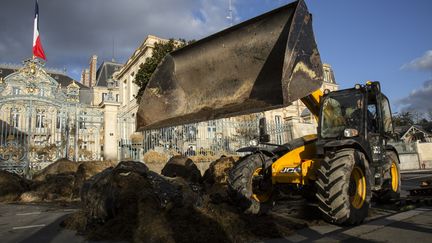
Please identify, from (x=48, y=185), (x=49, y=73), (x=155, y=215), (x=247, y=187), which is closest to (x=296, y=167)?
(x=247, y=187)

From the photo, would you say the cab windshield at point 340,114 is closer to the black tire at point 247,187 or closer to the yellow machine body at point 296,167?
the yellow machine body at point 296,167

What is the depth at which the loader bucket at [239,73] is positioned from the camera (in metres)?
4.43

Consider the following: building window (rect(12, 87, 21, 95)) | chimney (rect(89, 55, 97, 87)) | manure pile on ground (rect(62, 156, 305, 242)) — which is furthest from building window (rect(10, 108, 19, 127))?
chimney (rect(89, 55, 97, 87))

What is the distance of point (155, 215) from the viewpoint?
15.1ft

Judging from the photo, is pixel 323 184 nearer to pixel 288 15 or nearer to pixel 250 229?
pixel 250 229

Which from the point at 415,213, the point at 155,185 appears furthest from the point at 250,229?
the point at 415,213

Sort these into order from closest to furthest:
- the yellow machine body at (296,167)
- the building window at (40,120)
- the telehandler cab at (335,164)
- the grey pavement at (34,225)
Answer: the grey pavement at (34,225)
the telehandler cab at (335,164)
the yellow machine body at (296,167)
the building window at (40,120)

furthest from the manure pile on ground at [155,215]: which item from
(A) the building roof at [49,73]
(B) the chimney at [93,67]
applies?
(B) the chimney at [93,67]

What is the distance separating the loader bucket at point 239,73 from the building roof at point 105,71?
55377mm

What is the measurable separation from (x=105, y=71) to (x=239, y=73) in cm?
5914

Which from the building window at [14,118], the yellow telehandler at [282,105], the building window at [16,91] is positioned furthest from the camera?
the building window at [16,91]

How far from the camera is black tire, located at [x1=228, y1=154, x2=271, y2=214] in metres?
5.68

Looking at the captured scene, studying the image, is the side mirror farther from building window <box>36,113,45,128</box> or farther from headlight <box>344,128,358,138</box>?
building window <box>36,113,45,128</box>

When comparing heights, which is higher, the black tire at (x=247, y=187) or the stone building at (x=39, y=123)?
the stone building at (x=39, y=123)
